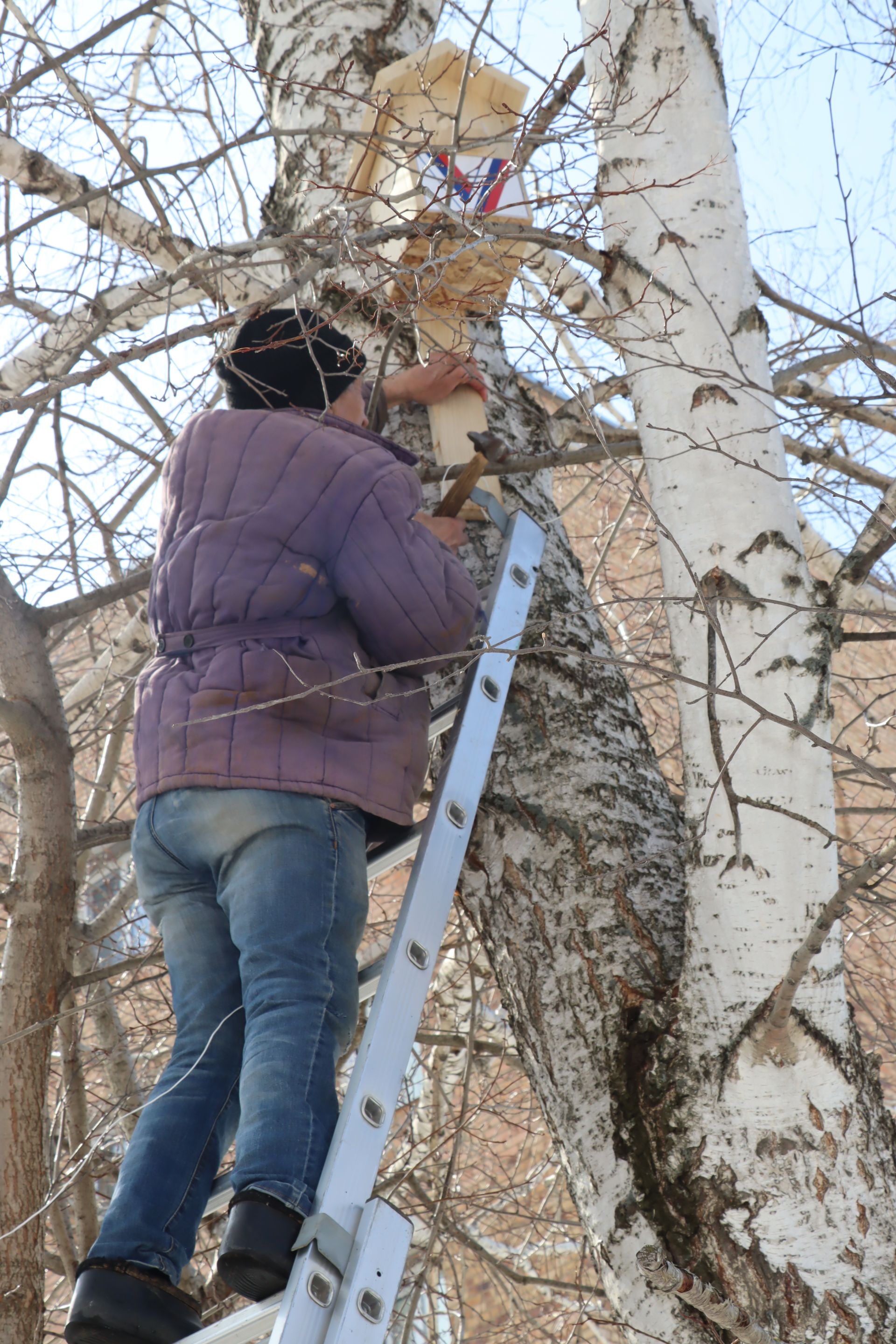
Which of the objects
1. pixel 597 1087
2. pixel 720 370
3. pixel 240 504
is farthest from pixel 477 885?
pixel 720 370

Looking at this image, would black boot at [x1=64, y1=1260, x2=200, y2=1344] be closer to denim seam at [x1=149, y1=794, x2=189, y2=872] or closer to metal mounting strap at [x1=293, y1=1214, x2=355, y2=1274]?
metal mounting strap at [x1=293, y1=1214, x2=355, y2=1274]

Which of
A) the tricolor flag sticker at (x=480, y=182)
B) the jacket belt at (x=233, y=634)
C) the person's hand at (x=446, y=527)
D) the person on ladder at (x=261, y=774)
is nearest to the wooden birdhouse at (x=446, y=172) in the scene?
the tricolor flag sticker at (x=480, y=182)

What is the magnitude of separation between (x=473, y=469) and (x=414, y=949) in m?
0.93

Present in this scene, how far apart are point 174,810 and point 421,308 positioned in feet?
4.19

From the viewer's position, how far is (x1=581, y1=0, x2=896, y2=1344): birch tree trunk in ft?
5.17

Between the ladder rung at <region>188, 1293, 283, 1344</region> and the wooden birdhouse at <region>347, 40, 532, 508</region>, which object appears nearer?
the ladder rung at <region>188, 1293, 283, 1344</region>

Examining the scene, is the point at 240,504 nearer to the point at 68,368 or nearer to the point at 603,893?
the point at 68,368

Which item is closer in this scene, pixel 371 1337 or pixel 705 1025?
pixel 371 1337

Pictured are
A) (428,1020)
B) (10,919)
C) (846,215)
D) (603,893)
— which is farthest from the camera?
(428,1020)

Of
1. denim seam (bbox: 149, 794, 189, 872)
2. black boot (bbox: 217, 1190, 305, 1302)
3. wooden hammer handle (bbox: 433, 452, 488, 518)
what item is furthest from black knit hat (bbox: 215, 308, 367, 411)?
black boot (bbox: 217, 1190, 305, 1302)

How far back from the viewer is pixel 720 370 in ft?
6.10

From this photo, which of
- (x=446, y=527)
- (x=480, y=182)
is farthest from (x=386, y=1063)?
(x=480, y=182)

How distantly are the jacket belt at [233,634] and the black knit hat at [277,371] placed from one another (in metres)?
0.41

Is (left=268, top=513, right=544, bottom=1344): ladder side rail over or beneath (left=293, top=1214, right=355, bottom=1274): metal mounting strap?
over
